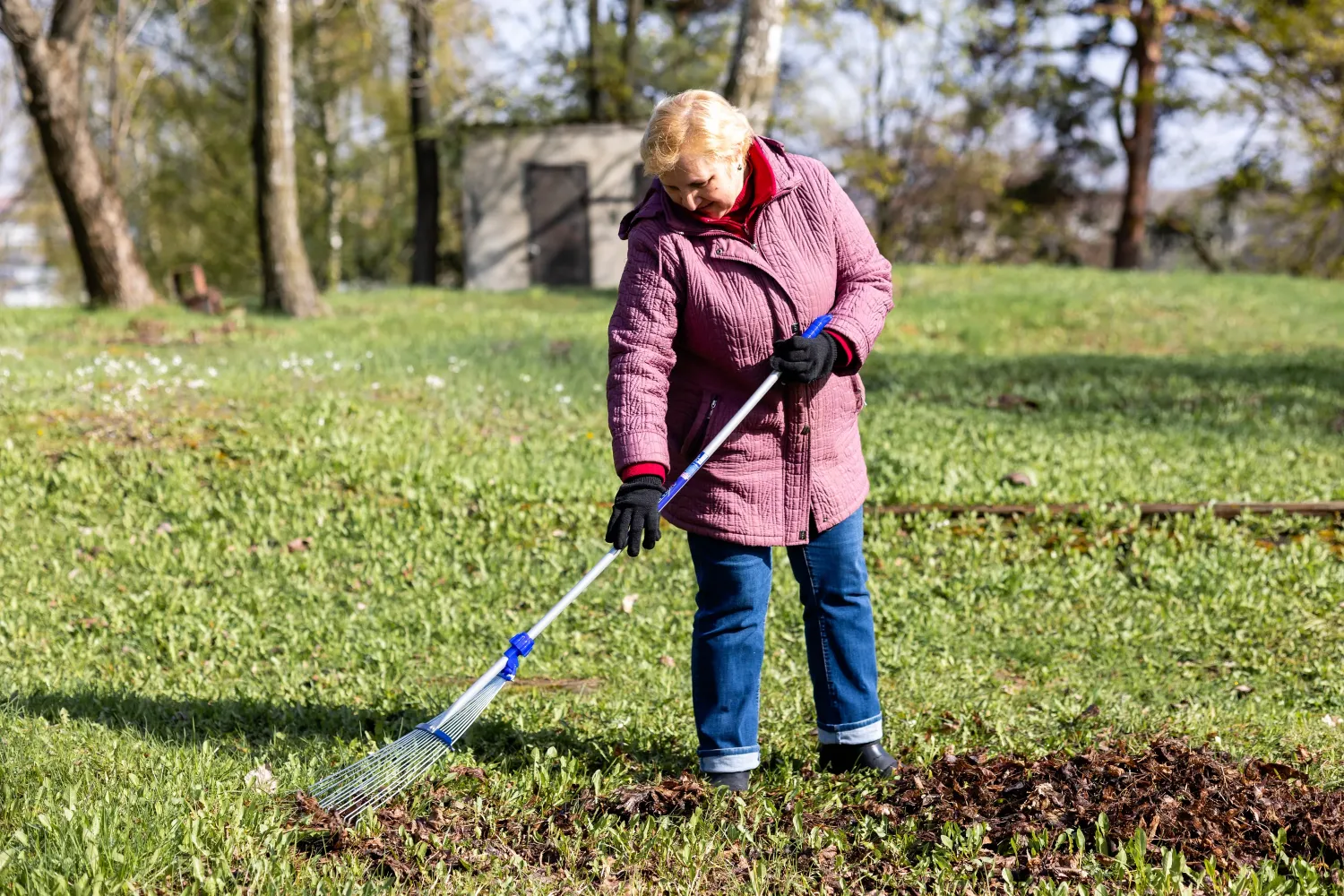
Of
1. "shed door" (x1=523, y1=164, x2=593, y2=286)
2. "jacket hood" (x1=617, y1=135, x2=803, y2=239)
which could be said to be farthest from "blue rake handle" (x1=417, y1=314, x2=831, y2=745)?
"shed door" (x1=523, y1=164, x2=593, y2=286)

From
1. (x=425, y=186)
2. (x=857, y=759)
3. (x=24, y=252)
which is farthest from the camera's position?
(x=24, y=252)

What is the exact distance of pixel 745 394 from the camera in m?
3.46

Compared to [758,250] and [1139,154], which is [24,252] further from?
[758,250]

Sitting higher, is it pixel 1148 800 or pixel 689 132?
pixel 689 132

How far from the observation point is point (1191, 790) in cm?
345

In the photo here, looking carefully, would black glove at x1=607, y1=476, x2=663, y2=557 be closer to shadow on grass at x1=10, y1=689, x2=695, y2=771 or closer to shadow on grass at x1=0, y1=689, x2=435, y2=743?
shadow on grass at x1=10, y1=689, x2=695, y2=771

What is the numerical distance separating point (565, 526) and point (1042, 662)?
2.66 m

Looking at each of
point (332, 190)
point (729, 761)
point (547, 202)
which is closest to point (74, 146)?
point (547, 202)

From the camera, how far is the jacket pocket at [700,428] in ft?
11.3

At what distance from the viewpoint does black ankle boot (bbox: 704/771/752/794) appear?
3.62m

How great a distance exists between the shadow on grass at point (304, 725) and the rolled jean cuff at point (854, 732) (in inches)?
19.6

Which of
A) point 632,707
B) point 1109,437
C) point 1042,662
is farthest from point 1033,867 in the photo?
point 1109,437

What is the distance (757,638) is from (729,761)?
393 mm

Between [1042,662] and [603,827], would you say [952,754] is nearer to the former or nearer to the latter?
[603,827]
